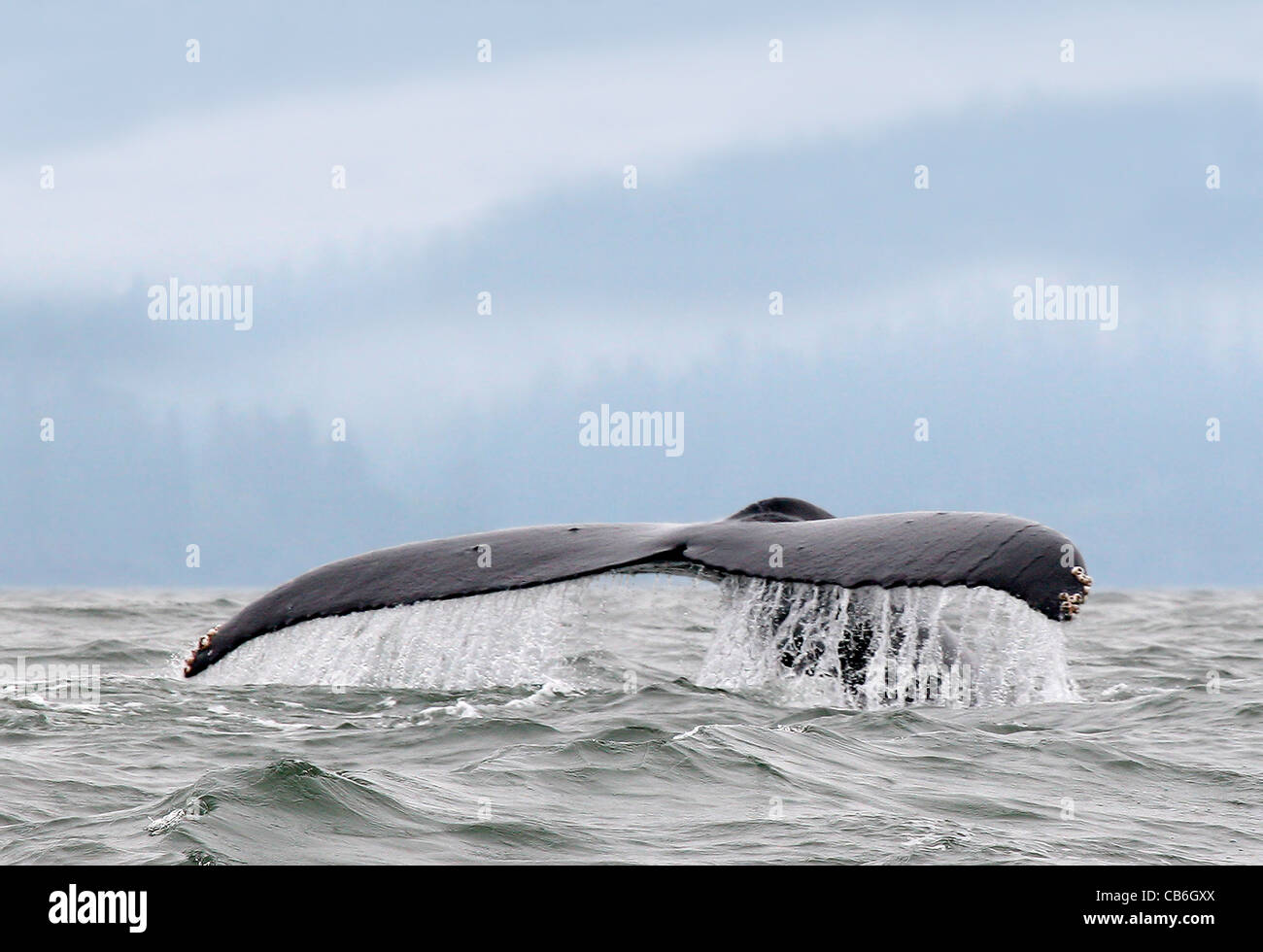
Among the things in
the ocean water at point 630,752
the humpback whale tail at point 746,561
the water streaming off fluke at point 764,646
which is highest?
the humpback whale tail at point 746,561

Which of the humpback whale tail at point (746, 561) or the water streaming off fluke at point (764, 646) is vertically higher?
the humpback whale tail at point (746, 561)

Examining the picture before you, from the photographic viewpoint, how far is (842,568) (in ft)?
24.6

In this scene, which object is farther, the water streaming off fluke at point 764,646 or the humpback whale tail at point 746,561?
the water streaming off fluke at point 764,646

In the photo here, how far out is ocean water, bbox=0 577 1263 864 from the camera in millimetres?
6941

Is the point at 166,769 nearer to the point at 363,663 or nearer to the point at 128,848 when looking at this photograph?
the point at 363,663

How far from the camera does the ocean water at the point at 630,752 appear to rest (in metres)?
6.94

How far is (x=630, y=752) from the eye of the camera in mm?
8781

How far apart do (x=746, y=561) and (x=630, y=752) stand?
1397 millimetres

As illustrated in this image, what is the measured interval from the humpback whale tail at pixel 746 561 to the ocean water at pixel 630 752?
0.10 m

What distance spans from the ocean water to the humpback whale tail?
0.10 metres

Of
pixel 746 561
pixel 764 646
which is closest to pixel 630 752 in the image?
pixel 764 646

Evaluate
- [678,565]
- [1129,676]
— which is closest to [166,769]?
[678,565]
